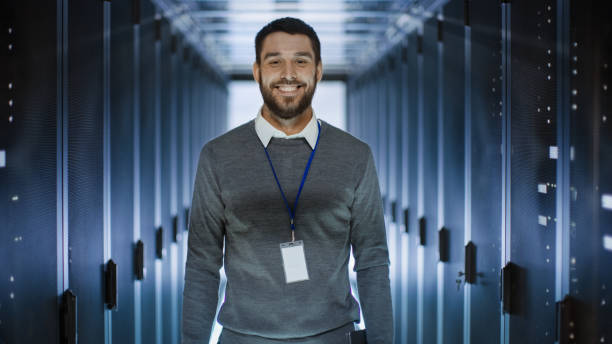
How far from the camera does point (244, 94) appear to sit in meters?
8.65

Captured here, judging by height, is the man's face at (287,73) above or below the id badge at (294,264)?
above

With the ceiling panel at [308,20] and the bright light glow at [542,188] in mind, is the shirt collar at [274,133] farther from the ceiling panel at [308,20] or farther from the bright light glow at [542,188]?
the ceiling panel at [308,20]

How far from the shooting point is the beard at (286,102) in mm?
1660

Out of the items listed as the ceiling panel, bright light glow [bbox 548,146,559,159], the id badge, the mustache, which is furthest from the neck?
the ceiling panel

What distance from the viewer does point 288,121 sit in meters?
1.72

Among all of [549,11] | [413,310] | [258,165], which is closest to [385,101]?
[413,310]

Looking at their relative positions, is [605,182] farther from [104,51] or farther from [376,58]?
[376,58]

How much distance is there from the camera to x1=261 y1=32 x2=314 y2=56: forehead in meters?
1.65

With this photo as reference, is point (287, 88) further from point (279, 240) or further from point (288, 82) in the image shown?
point (279, 240)

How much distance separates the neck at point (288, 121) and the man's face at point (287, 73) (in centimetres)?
3

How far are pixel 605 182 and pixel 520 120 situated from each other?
665 millimetres

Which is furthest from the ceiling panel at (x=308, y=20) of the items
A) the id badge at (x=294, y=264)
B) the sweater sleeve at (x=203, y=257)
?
the id badge at (x=294, y=264)

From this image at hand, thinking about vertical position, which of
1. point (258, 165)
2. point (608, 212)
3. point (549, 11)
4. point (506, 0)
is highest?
point (506, 0)

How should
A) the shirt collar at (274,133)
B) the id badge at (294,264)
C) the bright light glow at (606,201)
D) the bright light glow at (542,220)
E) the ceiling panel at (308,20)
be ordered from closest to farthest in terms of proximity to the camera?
1. the bright light glow at (606,201)
2. the id badge at (294,264)
3. the shirt collar at (274,133)
4. the bright light glow at (542,220)
5. the ceiling panel at (308,20)
